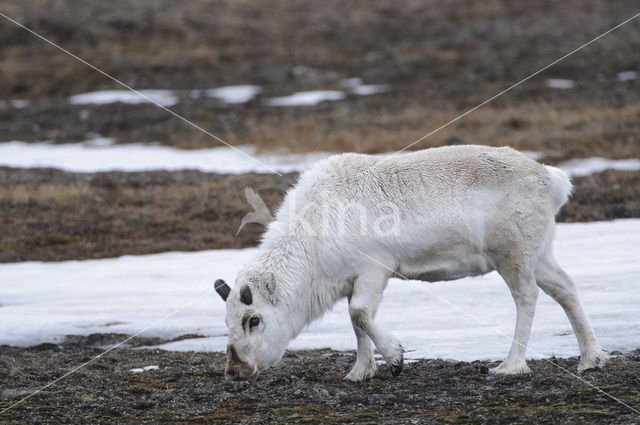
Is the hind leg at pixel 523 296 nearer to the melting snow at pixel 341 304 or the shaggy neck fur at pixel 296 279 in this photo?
the melting snow at pixel 341 304

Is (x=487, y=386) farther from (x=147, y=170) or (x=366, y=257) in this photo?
(x=147, y=170)

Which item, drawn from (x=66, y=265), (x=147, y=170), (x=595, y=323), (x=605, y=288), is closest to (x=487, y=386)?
(x=595, y=323)

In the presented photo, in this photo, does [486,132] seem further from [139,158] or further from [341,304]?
[341,304]

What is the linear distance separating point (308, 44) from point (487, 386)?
145 ft

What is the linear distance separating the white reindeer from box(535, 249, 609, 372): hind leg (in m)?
0.01

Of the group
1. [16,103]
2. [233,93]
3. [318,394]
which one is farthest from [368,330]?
[16,103]

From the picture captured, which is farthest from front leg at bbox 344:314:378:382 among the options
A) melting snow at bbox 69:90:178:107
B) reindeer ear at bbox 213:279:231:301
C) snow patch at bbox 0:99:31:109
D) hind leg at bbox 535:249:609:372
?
snow patch at bbox 0:99:31:109

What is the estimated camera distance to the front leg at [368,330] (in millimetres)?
7887

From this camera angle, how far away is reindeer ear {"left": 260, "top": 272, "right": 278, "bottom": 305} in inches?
312

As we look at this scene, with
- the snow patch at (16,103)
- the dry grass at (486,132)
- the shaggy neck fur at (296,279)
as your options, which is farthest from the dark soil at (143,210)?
the snow patch at (16,103)

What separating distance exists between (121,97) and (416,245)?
108 ft

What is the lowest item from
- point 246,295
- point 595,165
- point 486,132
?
point 246,295

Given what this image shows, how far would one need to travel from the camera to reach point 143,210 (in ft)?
66.8

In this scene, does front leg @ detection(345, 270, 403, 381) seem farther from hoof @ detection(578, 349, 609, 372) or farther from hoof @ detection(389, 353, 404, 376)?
hoof @ detection(578, 349, 609, 372)
